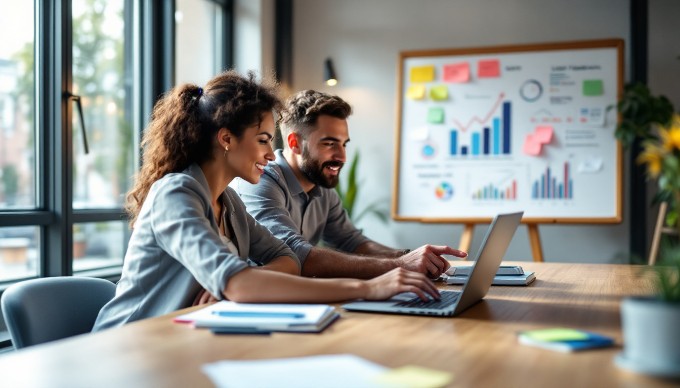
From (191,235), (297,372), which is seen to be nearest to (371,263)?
A: (191,235)

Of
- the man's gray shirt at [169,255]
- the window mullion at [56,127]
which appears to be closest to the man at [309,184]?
the man's gray shirt at [169,255]

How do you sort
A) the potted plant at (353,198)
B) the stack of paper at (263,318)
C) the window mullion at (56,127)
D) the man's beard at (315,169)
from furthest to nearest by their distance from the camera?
the potted plant at (353,198) → the window mullion at (56,127) → the man's beard at (315,169) → the stack of paper at (263,318)

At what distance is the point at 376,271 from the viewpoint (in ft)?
6.99

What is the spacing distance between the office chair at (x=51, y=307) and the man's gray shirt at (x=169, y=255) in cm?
8

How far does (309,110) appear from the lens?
2.82 m

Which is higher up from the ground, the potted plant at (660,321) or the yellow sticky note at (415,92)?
the yellow sticky note at (415,92)

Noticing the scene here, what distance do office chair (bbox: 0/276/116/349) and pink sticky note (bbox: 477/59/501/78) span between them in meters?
2.91

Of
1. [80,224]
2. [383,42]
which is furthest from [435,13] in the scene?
[80,224]

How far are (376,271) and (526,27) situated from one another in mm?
2868

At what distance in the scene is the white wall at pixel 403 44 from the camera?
4375 millimetres

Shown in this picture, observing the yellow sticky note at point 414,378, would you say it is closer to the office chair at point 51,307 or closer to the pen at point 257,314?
the pen at point 257,314

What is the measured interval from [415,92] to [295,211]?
1872 millimetres

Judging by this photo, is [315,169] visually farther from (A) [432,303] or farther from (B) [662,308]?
(B) [662,308]

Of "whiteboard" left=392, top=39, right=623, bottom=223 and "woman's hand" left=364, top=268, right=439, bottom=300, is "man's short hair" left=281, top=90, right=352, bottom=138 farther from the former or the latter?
"whiteboard" left=392, top=39, right=623, bottom=223
